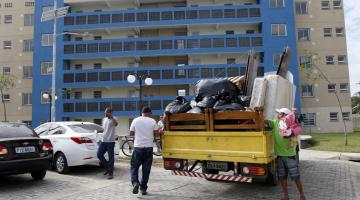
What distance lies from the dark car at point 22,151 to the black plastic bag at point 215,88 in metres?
4.19

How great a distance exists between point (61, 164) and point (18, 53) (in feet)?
124

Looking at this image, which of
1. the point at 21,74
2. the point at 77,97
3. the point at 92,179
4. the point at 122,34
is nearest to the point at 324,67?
the point at 122,34

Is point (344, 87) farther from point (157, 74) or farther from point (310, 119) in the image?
point (157, 74)

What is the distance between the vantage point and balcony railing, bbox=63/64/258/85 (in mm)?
38250

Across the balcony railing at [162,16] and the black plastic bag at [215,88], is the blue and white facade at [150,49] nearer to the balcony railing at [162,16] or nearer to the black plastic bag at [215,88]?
the balcony railing at [162,16]

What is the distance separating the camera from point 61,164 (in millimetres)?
11562

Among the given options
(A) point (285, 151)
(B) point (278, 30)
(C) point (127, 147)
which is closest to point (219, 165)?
(A) point (285, 151)

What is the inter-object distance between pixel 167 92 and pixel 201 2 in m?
10.5

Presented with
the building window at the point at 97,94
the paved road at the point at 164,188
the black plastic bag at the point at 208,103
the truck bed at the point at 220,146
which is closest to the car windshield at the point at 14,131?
the paved road at the point at 164,188

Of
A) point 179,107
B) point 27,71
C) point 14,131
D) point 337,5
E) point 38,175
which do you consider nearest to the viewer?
point 179,107

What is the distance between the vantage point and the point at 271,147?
7.46 metres

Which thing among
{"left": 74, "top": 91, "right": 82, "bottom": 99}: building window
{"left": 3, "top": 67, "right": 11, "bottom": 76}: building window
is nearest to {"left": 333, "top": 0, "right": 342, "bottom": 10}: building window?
{"left": 74, "top": 91, "right": 82, "bottom": 99}: building window

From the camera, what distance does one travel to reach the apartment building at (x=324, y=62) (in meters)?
41.3

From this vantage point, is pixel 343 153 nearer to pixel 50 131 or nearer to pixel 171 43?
pixel 50 131
